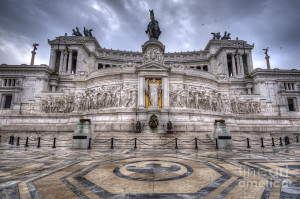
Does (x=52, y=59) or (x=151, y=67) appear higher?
(x=52, y=59)

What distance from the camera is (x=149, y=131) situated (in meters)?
18.9

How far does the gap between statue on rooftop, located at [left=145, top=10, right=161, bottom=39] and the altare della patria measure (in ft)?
0.70

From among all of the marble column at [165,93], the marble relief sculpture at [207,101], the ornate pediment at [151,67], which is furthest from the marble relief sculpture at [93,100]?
the marble relief sculpture at [207,101]

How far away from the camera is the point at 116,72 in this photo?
2448cm

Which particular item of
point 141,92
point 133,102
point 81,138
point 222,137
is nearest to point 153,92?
point 141,92

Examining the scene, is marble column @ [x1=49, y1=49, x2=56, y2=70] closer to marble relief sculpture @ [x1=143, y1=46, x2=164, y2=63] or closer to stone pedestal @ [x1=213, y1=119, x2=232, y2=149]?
marble relief sculpture @ [x1=143, y1=46, x2=164, y2=63]

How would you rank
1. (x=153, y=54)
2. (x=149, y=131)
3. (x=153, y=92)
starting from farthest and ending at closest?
(x=153, y=54) → (x=153, y=92) → (x=149, y=131)

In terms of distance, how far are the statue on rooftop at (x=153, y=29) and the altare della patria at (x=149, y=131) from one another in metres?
0.21

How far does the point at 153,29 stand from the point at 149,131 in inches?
952

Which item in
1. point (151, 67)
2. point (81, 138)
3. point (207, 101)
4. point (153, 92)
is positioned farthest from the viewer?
point (207, 101)

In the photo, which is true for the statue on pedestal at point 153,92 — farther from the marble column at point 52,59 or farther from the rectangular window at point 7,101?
the marble column at point 52,59

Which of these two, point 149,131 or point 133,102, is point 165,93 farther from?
point 149,131

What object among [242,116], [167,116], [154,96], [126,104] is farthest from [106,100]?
[242,116]

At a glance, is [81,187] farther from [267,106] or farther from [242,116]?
[267,106]
